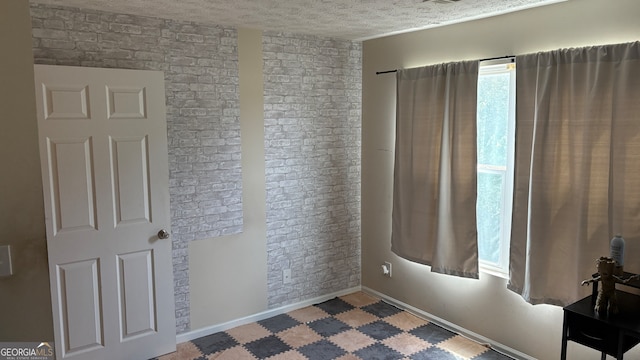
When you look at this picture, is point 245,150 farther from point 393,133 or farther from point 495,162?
point 495,162

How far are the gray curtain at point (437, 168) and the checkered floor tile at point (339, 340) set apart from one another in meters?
0.52

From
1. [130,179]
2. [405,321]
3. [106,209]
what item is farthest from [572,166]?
[106,209]

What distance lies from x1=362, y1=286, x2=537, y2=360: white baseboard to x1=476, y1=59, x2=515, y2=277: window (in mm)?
518

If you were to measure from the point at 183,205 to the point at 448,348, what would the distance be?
218cm

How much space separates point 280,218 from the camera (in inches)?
155

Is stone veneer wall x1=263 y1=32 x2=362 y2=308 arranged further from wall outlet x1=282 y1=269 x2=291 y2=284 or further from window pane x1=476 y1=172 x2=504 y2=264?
window pane x1=476 y1=172 x2=504 y2=264

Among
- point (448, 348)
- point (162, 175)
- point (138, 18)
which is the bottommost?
point (448, 348)

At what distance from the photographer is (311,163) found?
407cm

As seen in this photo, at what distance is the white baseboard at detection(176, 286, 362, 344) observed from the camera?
3.52m

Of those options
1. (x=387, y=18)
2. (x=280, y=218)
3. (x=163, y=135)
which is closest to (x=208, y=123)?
(x=163, y=135)

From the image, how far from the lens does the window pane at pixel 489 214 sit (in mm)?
3307

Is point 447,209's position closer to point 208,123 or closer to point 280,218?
point 280,218

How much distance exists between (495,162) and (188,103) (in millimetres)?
2225

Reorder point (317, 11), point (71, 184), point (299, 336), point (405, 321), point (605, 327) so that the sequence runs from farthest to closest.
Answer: point (405, 321) < point (299, 336) < point (317, 11) < point (71, 184) < point (605, 327)
